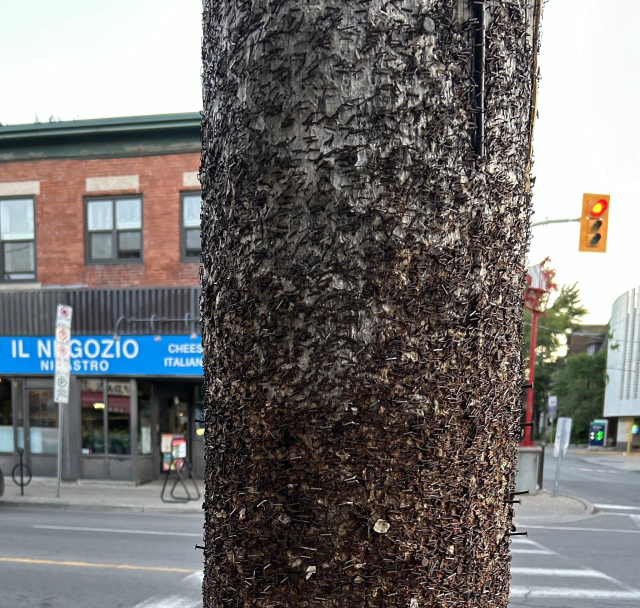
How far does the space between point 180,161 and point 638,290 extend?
3359 centimetres

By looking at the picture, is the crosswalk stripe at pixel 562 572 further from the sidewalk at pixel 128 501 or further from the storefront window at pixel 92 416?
the storefront window at pixel 92 416

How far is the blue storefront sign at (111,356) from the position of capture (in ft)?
47.8

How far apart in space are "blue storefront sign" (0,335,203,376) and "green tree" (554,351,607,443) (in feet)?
123

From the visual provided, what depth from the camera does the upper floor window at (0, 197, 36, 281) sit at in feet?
51.0

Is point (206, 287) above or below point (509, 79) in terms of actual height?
below

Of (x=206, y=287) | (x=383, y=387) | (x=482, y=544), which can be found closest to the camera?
(x=383, y=387)

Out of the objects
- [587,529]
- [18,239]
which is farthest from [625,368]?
[18,239]

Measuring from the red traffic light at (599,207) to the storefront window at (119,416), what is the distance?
11.4 m

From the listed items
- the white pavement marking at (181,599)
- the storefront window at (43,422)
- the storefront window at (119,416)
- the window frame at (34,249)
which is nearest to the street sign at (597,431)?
the storefront window at (119,416)

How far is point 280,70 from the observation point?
45.8 inches

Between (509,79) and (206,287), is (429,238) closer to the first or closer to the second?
(509,79)

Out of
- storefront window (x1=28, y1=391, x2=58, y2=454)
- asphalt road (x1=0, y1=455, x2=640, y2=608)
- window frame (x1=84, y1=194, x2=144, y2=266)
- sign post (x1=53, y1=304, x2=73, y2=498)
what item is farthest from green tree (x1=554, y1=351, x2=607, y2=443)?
sign post (x1=53, y1=304, x2=73, y2=498)

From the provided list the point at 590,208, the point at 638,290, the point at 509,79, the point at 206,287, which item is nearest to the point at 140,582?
the point at 206,287

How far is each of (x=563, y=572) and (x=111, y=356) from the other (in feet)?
36.9
